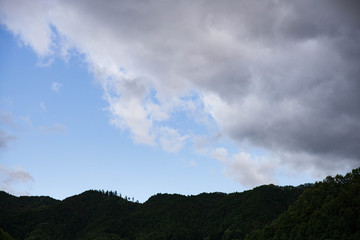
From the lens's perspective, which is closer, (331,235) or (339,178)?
(331,235)

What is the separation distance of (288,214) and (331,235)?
35.1 meters

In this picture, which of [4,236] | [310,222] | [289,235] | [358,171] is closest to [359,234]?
[310,222]

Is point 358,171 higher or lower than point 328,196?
higher

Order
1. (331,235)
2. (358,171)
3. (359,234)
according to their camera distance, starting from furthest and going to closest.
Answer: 1. (358,171)
2. (331,235)
3. (359,234)

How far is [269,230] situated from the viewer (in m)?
141

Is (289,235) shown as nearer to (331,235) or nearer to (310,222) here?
(310,222)

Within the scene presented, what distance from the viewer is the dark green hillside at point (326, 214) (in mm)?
104188

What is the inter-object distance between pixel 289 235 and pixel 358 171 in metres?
36.8

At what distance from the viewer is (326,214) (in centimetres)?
11219

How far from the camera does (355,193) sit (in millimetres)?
116250

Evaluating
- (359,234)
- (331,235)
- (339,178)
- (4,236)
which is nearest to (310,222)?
(331,235)

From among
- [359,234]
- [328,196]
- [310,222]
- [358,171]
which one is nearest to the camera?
[359,234]

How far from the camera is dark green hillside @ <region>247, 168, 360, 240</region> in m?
104

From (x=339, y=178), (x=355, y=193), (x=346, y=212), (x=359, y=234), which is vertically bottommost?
(x=359, y=234)
